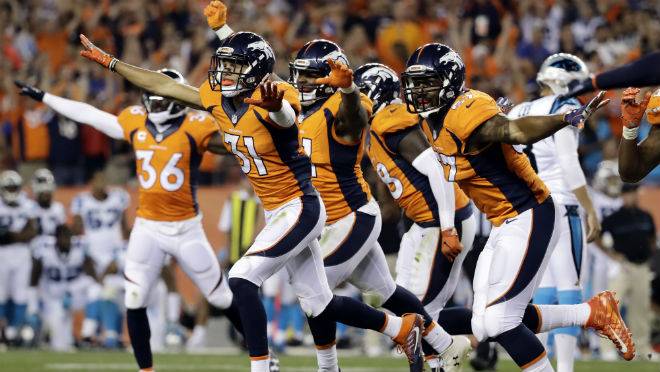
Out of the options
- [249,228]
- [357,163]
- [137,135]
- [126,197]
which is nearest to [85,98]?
[126,197]

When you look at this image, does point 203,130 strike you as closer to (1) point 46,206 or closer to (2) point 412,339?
(2) point 412,339

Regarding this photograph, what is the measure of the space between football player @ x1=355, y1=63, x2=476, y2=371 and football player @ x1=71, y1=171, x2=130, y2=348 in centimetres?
540

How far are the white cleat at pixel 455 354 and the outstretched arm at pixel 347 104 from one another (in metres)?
1.30

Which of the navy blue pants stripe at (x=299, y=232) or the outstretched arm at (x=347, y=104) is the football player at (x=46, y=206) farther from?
the navy blue pants stripe at (x=299, y=232)

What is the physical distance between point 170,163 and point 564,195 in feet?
8.22

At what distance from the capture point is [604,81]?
505cm

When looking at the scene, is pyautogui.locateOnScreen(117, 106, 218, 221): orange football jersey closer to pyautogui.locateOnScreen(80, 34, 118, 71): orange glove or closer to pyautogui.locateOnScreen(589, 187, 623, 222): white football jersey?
pyautogui.locateOnScreen(80, 34, 118, 71): orange glove

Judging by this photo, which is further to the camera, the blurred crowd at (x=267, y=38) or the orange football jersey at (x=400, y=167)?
the blurred crowd at (x=267, y=38)

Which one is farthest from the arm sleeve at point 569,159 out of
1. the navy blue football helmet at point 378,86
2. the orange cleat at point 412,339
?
the orange cleat at point 412,339

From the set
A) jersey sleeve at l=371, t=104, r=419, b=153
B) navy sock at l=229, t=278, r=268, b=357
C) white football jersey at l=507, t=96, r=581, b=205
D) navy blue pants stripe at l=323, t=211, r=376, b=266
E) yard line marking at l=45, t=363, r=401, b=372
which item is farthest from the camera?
yard line marking at l=45, t=363, r=401, b=372

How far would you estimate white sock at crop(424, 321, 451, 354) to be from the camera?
725cm

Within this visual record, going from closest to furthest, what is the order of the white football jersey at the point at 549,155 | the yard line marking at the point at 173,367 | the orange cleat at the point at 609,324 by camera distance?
the orange cleat at the point at 609,324 < the white football jersey at the point at 549,155 < the yard line marking at the point at 173,367

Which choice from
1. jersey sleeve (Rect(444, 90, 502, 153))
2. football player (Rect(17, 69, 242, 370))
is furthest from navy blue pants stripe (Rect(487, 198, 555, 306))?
football player (Rect(17, 69, 242, 370))

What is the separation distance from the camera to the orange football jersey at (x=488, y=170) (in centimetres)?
627
